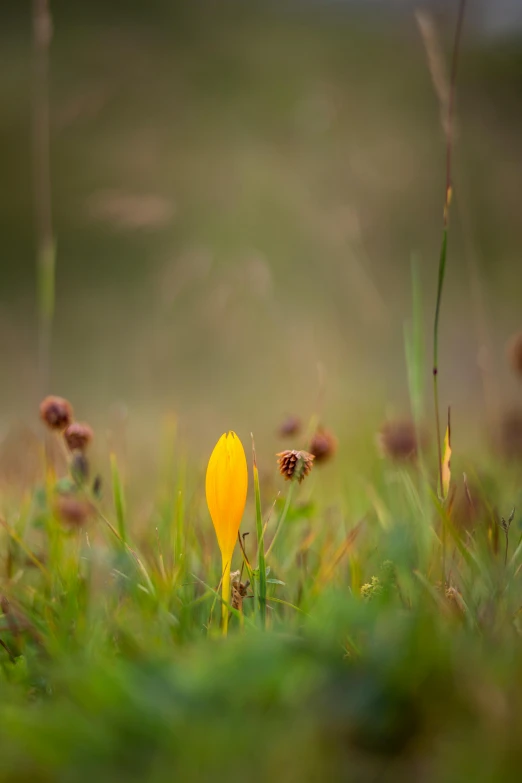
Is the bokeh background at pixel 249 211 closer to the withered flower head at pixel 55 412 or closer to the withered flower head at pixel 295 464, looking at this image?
the withered flower head at pixel 55 412

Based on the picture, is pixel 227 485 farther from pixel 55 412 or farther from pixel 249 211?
pixel 249 211

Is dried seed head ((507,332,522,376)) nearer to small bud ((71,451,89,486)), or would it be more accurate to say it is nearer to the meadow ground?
the meadow ground

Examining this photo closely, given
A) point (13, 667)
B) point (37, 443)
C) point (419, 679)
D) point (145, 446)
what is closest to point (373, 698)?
point (419, 679)

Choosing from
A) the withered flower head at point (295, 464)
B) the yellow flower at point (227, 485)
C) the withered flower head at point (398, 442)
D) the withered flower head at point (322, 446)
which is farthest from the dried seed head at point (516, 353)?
the yellow flower at point (227, 485)

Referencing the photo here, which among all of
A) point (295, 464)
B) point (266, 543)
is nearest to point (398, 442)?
point (266, 543)

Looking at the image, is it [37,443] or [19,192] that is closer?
[37,443]

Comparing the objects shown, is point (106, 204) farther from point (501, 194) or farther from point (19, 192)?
point (19, 192)
